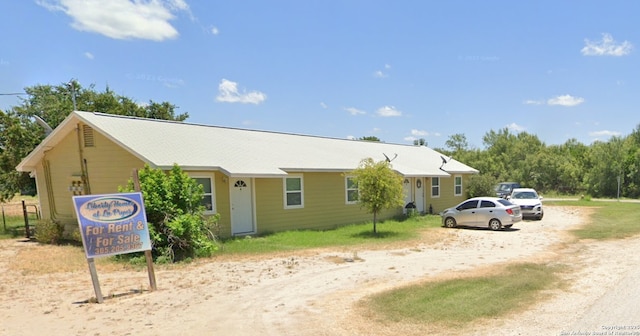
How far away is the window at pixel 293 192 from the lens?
17281 mm

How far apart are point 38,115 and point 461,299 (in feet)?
109

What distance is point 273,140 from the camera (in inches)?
837

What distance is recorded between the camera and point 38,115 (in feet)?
98.6

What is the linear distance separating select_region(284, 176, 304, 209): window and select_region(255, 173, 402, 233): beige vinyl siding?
0.19 m

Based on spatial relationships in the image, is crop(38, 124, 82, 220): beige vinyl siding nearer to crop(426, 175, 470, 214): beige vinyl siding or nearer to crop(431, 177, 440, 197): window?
crop(426, 175, 470, 214): beige vinyl siding

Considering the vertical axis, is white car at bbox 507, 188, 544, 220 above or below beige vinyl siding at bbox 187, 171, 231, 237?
below

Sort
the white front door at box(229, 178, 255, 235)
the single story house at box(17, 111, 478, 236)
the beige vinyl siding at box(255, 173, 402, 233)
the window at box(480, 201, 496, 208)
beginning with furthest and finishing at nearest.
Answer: the window at box(480, 201, 496, 208), the beige vinyl siding at box(255, 173, 402, 233), the white front door at box(229, 178, 255, 235), the single story house at box(17, 111, 478, 236)

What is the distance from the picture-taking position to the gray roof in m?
14.2

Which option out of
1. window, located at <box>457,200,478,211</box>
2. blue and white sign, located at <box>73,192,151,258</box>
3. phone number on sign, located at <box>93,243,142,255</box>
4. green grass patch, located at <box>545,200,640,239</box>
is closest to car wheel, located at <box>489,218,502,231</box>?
window, located at <box>457,200,478,211</box>

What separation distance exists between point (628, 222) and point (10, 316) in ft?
80.9

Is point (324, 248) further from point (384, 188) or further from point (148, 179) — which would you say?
A: point (148, 179)

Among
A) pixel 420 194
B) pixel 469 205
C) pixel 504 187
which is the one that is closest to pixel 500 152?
pixel 504 187

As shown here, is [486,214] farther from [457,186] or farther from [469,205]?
[457,186]

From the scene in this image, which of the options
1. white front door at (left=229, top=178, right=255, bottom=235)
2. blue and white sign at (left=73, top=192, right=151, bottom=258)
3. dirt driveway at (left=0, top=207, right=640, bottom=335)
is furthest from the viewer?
white front door at (left=229, top=178, right=255, bottom=235)
